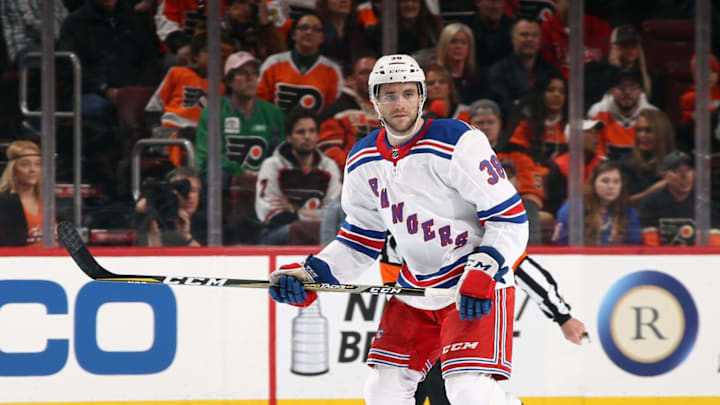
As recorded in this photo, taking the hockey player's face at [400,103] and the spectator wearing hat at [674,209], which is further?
the spectator wearing hat at [674,209]

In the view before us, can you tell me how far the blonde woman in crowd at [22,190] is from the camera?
4008mm

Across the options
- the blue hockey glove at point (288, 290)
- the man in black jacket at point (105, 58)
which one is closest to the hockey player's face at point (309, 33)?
the man in black jacket at point (105, 58)

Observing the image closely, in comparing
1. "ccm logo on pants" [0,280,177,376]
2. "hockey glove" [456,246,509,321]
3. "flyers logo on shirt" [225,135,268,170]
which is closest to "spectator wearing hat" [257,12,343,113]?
"flyers logo on shirt" [225,135,268,170]

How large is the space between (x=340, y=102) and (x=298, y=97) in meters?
0.18

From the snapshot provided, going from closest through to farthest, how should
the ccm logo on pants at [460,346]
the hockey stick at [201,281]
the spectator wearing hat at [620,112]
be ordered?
1. the ccm logo on pants at [460,346]
2. the hockey stick at [201,281]
3. the spectator wearing hat at [620,112]

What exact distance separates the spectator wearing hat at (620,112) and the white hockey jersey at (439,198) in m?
1.47

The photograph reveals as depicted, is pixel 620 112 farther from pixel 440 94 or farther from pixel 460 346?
pixel 460 346

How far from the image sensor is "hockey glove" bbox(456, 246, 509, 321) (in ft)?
8.77

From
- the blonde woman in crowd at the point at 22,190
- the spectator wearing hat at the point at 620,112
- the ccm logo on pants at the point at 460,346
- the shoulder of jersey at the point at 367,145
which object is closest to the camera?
the ccm logo on pants at the point at 460,346

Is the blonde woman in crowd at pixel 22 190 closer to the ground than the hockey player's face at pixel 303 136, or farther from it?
closer to the ground

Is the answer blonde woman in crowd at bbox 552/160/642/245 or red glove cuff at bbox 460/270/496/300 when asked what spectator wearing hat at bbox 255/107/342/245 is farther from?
red glove cuff at bbox 460/270/496/300

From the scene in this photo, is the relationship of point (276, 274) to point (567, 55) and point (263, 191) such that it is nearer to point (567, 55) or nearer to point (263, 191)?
point (263, 191)

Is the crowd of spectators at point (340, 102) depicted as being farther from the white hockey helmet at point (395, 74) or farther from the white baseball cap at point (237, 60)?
the white hockey helmet at point (395, 74)

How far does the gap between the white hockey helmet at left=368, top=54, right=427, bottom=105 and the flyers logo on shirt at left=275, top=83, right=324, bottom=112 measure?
51.9 inches
